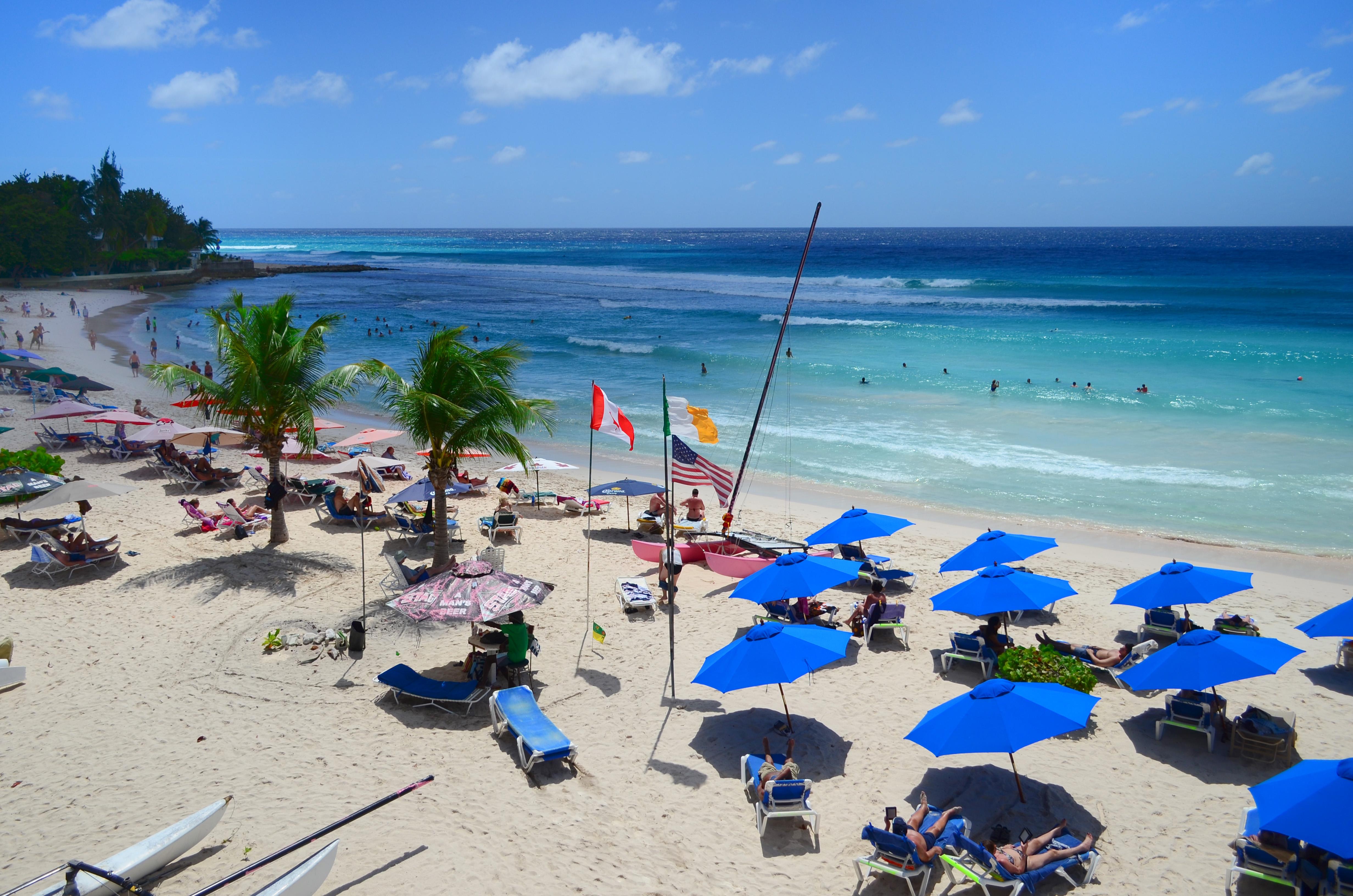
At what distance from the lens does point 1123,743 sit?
8367mm

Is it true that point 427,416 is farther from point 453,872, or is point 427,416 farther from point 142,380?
point 142,380

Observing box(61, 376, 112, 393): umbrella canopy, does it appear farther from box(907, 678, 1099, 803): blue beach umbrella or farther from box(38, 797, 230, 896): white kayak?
box(907, 678, 1099, 803): blue beach umbrella

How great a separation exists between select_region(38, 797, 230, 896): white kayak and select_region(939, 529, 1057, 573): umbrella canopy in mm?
8480

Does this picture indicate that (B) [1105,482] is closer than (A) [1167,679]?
No

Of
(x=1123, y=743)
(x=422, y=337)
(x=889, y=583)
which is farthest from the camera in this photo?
(x=422, y=337)

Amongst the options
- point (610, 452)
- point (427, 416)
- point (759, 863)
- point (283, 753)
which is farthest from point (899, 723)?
point (610, 452)

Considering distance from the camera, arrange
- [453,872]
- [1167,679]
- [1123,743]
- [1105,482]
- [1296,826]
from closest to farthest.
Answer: [1296,826]
[453,872]
[1167,679]
[1123,743]
[1105,482]

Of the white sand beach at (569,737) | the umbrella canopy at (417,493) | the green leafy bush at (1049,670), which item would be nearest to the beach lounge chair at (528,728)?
the white sand beach at (569,737)

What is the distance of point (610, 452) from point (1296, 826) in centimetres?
1923

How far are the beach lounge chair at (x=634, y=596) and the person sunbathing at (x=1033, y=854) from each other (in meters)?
6.03

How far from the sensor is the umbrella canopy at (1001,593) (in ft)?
31.6

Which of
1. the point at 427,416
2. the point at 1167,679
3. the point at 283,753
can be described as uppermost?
the point at 427,416

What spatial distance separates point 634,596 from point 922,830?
581 cm

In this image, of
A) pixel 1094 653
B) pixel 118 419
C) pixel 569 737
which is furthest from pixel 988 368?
pixel 569 737
